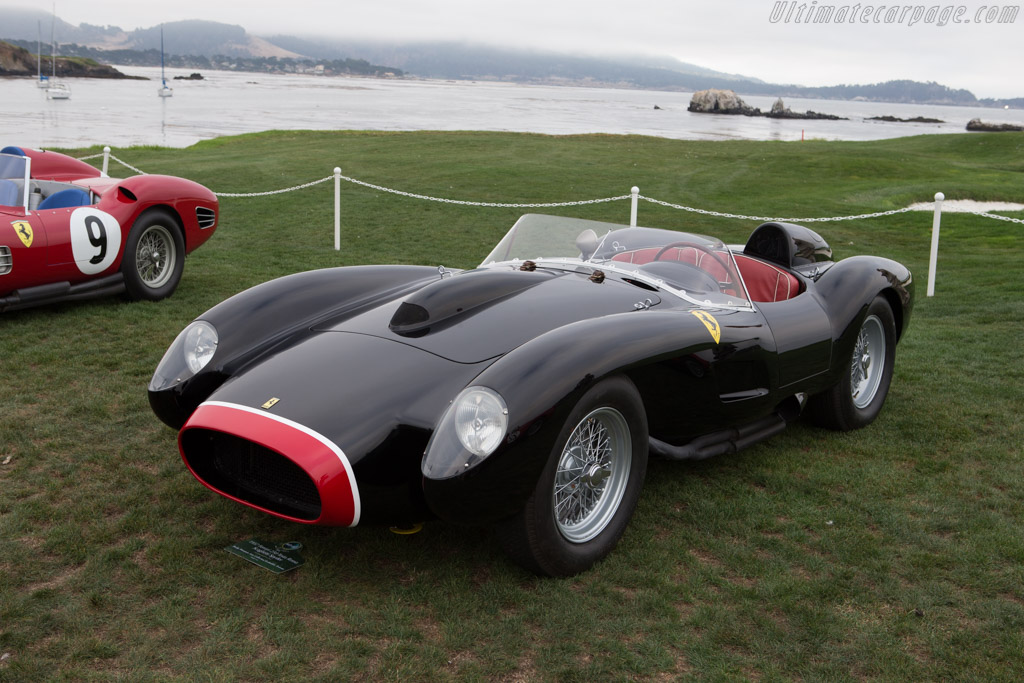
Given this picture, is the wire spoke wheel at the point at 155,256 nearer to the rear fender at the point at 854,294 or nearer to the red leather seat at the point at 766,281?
the red leather seat at the point at 766,281

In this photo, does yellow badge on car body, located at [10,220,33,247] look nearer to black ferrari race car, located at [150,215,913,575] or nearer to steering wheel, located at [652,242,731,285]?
black ferrari race car, located at [150,215,913,575]

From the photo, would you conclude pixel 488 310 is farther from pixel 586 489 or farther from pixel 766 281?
pixel 766 281

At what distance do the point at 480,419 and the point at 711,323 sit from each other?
157 centimetres

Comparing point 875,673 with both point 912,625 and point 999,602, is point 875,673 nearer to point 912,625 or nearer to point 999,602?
point 912,625

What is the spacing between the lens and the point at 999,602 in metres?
3.38

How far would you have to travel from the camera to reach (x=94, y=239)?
7352 millimetres

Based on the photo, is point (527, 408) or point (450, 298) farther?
point (450, 298)

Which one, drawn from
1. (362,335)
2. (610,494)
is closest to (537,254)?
(362,335)

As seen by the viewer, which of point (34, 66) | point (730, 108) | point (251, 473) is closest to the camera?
point (251, 473)

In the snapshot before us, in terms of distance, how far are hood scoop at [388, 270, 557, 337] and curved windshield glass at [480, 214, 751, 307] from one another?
23.6 inches

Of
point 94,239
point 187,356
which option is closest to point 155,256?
point 94,239

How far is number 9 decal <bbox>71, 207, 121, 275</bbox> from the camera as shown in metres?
7.25

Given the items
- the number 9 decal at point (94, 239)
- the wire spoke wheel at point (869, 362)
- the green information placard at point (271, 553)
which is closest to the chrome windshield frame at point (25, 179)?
the number 9 decal at point (94, 239)

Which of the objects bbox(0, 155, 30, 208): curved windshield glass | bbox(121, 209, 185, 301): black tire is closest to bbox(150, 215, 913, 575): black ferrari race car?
bbox(121, 209, 185, 301): black tire
